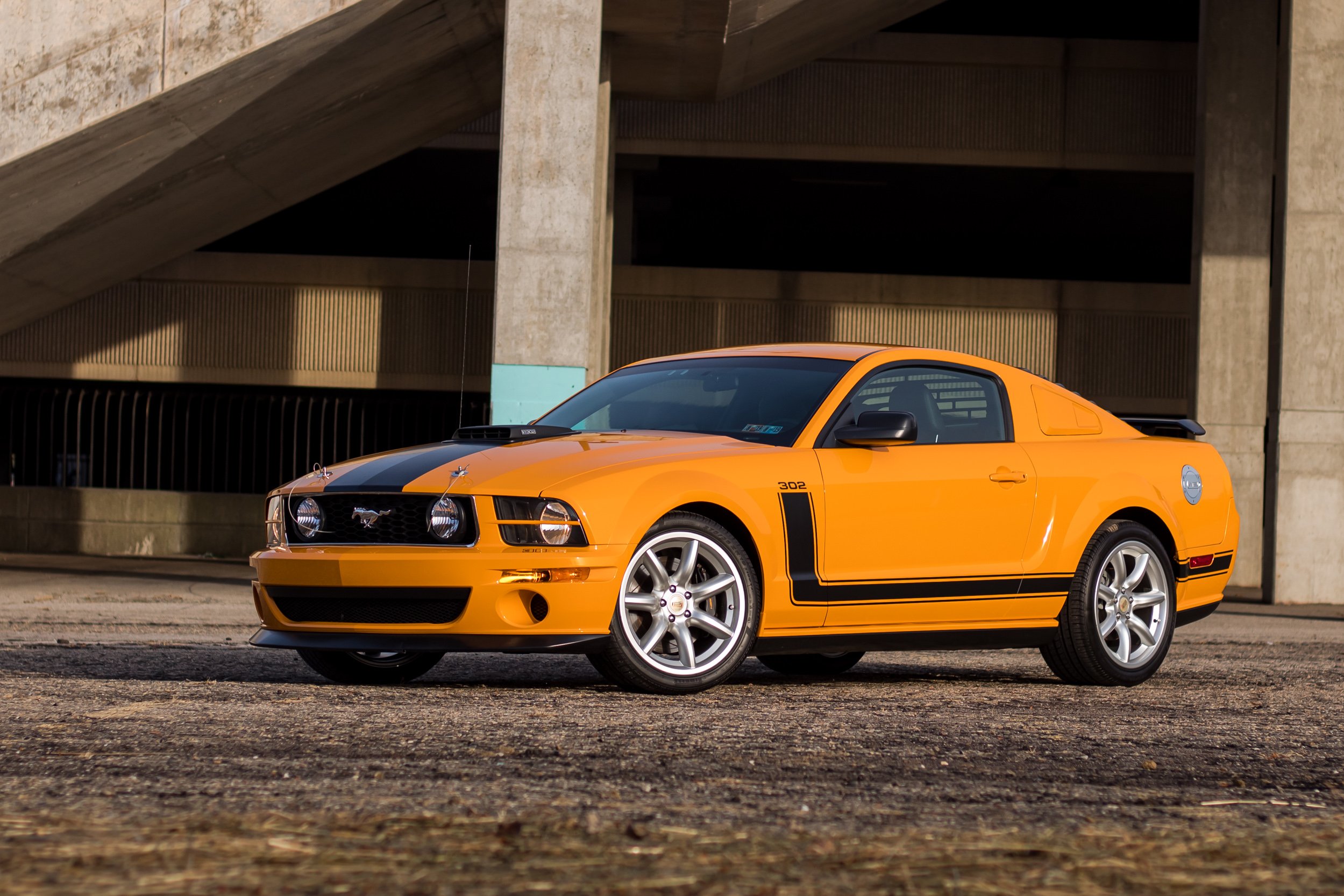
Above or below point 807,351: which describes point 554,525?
below

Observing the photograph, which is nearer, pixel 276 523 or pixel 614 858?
pixel 614 858

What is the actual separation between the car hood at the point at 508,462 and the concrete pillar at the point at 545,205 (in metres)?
7.50

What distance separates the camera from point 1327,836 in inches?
130

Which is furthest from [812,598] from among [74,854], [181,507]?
[181,507]

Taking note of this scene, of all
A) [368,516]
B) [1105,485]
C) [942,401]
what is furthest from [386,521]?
[1105,485]

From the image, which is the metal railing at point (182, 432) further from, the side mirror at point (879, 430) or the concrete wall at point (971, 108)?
the side mirror at point (879, 430)

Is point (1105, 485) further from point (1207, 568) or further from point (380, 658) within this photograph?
point (380, 658)

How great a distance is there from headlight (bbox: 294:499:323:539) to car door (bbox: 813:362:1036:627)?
1941mm

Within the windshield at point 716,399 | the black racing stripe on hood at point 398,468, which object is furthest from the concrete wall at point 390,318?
the black racing stripe on hood at point 398,468

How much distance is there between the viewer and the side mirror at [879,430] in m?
6.43

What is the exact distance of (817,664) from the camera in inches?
307

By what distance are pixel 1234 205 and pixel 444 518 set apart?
1573 centimetres

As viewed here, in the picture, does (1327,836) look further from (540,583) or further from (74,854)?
(540,583)

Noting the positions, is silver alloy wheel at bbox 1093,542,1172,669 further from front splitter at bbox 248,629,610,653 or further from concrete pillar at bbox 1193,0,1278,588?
concrete pillar at bbox 1193,0,1278,588
